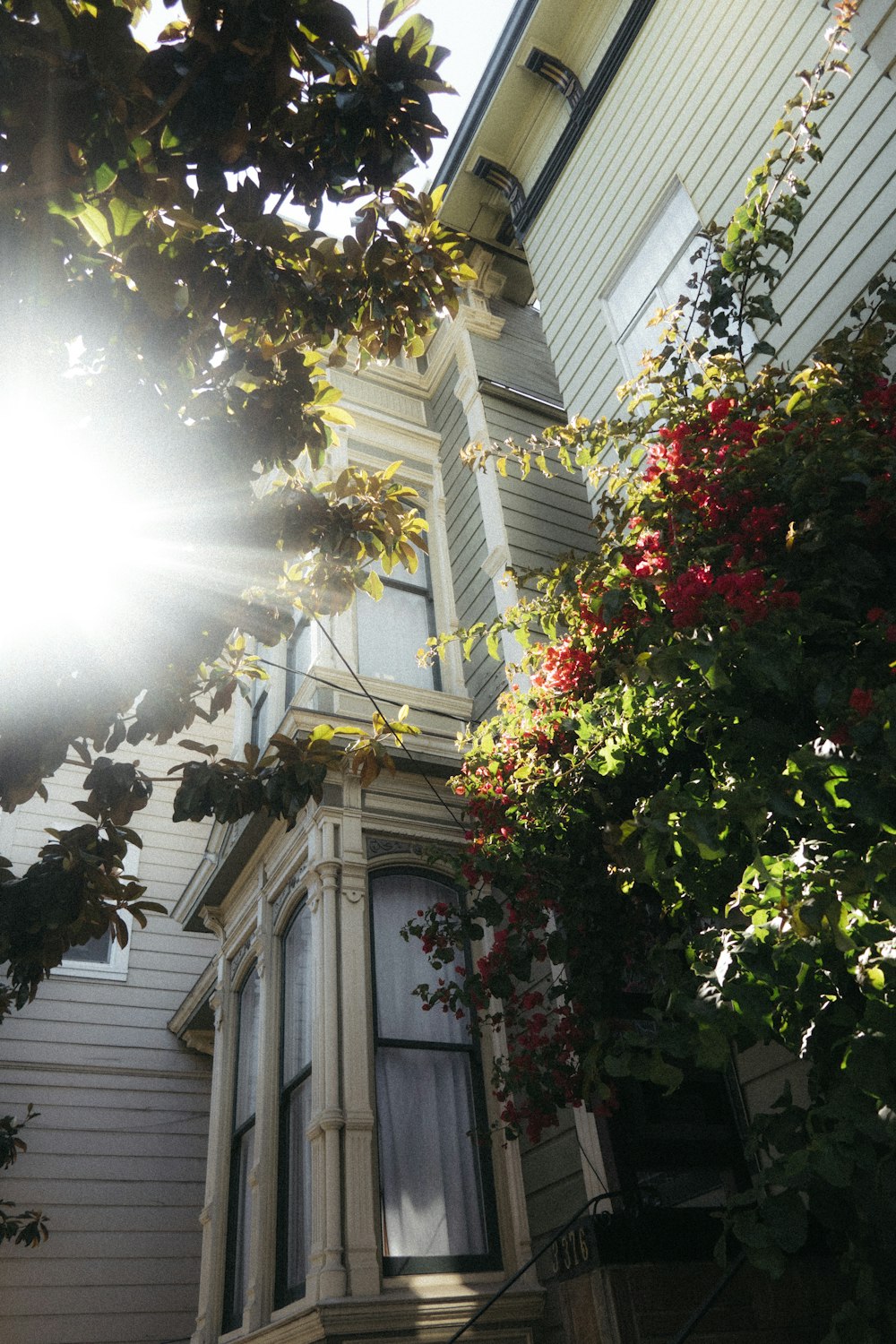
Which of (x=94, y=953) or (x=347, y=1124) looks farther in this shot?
(x=94, y=953)

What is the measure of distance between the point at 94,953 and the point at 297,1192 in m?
5.36

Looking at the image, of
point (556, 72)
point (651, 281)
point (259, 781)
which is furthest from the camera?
point (556, 72)

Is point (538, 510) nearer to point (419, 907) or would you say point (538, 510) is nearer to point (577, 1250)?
point (419, 907)

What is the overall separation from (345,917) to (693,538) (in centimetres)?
346

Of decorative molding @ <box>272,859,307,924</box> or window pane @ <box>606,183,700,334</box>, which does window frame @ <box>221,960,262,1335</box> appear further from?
window pane @ <box>606,183,700,334</box>

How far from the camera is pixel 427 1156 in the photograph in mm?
5691

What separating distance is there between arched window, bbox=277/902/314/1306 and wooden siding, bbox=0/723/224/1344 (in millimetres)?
3818

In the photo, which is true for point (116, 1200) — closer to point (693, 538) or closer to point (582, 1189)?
point (582, 1189)

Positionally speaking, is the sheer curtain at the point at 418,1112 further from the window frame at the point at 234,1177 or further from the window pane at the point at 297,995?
the window frame at the point at 234,1177

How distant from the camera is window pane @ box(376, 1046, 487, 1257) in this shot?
5410 millimetres

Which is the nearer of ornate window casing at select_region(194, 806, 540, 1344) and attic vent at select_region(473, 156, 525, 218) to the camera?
ornate window casing at select_region(194, 806, 540, 1344)

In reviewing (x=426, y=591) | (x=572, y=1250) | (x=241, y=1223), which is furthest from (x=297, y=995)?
A: (x=426, y=591)

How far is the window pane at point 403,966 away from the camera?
6.10 meters

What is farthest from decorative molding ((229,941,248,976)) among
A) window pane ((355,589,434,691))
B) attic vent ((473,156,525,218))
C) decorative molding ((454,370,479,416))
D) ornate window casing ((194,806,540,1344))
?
attic vent ((473,156,525,218))
